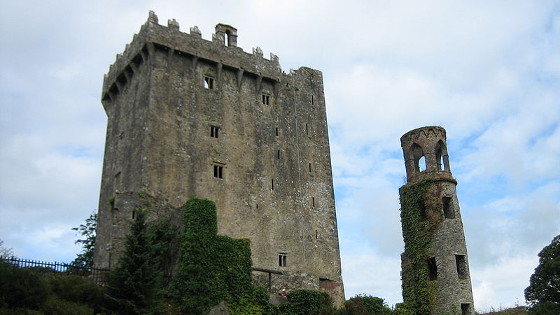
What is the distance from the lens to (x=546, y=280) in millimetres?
44000

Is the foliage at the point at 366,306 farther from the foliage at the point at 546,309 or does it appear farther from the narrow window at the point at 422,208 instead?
the foliage at the point at 546,309

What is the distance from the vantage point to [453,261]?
122ft

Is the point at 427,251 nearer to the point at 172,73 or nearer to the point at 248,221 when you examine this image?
the point at 248,221

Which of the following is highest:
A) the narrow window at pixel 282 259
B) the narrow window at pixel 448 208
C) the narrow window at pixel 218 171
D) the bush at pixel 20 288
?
the narrow window at pixel 218 171

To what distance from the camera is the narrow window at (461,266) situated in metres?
37.3

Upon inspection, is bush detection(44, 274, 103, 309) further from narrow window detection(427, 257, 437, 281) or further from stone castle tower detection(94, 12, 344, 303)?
narrow window detection(427, 257, 437, 281)

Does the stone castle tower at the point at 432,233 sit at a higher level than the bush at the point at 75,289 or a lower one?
higher

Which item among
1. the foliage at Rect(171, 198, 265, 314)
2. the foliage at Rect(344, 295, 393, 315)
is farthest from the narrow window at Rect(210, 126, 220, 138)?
the foliage at Rect(344, 295, 393, 315)

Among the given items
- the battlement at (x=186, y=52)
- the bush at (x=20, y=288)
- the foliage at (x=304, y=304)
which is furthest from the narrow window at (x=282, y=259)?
the bush at (x=20, y=288)

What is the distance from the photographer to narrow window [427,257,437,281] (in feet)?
125

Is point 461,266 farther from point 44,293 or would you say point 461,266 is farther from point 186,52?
point 44,293

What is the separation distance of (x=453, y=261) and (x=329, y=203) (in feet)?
29.8

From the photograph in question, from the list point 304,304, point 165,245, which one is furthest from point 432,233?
point 165,245

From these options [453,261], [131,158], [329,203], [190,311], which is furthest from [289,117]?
[190,311]
